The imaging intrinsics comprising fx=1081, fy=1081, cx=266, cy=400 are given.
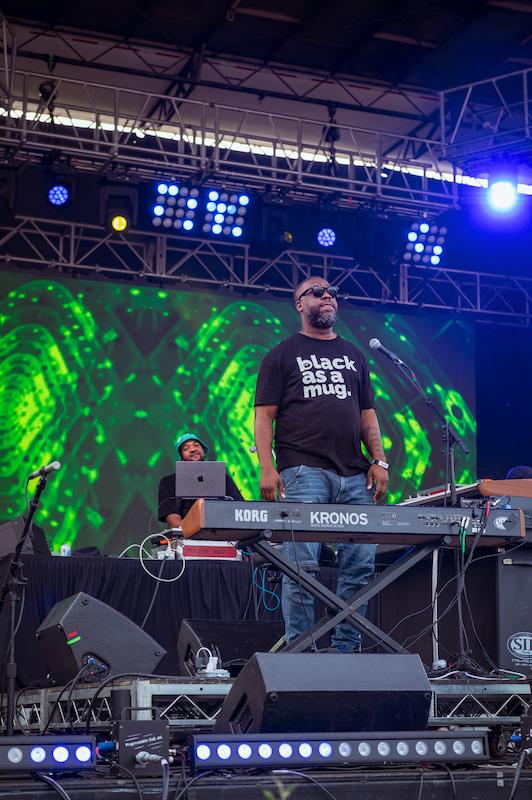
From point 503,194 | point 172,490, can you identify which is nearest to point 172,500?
point 172,490

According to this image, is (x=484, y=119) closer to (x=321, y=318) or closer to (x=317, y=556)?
(x=321, y=318)

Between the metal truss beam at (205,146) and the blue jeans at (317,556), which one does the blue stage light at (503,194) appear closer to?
the metal truss beam at (205,146)

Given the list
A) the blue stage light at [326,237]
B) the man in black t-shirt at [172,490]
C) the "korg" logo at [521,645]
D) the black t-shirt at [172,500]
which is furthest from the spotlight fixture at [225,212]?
the "korg" logo at [521,645]

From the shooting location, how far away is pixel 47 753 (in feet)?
7.88

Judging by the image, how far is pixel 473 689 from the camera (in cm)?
367

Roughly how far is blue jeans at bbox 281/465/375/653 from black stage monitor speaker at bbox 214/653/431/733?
113cm

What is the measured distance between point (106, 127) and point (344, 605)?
27.2 ft

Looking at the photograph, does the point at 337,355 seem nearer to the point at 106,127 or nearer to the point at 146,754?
the point at 146,754

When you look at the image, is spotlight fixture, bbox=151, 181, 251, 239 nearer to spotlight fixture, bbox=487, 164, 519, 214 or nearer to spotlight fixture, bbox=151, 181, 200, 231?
spotlight fixture, bbox=151, 181, 200, 231

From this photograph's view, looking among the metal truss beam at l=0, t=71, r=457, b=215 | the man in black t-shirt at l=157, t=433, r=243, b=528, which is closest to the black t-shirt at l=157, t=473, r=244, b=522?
the man in black t-shirt at l=157, t=433, r=243, b=528

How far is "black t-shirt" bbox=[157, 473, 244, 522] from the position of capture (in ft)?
21.4

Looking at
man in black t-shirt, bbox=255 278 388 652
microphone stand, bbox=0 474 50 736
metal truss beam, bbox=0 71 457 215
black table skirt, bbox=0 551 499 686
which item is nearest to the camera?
microphone stand, bbox=0 474 50 736

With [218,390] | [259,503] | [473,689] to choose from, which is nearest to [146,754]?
[259,503]

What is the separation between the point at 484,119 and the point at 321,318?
672 centimetres
